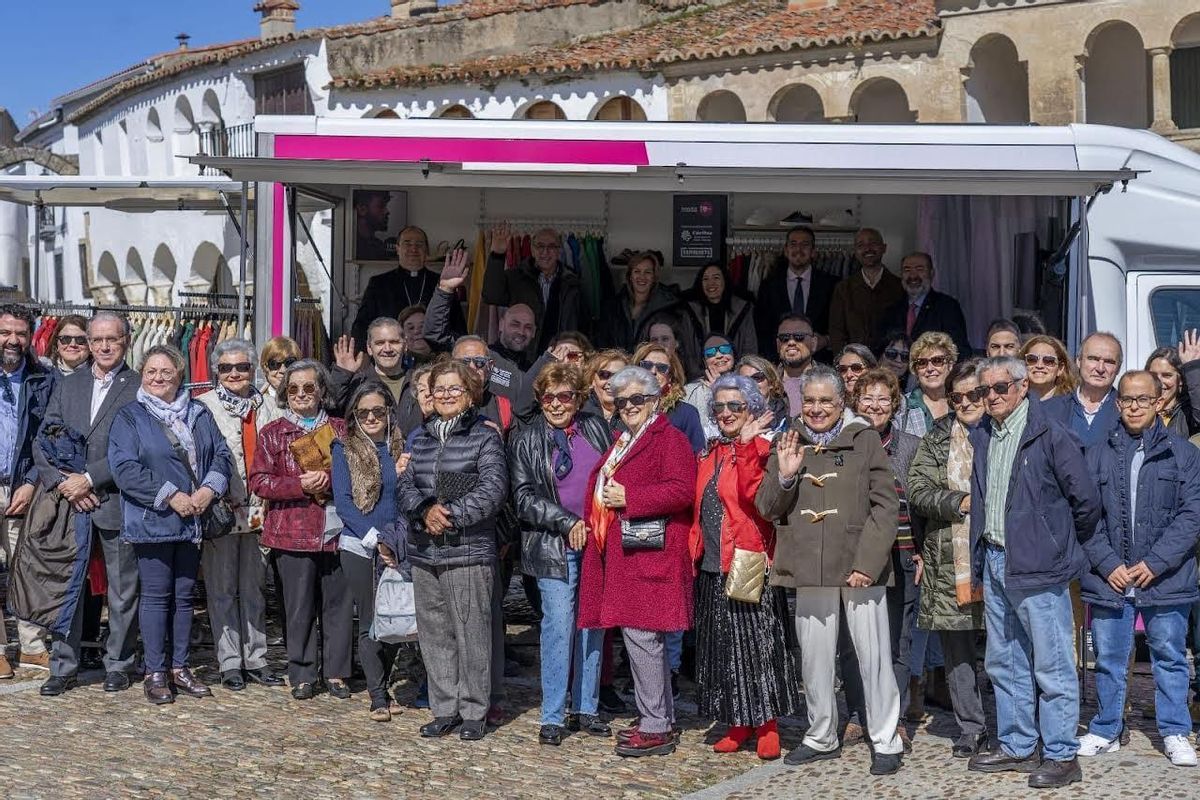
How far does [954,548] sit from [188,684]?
3.84 metres

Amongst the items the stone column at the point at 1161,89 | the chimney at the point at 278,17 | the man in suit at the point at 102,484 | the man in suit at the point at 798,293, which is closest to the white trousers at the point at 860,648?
the man in suit at the point at 102,484

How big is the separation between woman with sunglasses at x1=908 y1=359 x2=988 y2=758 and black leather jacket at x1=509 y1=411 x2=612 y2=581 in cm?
151

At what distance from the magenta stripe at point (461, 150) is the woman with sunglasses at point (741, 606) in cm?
220

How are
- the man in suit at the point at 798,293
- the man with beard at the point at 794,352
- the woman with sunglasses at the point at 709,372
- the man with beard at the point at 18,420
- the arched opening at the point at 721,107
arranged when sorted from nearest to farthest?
the man with beard at the point at 18,420, the woman with sunglasses at the point at 709,372, the man with beard at the point at 794,352, the man in suit at the point at 798,293, the arched opening at the point at 721,107

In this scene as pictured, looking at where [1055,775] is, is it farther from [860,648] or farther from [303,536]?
[303,536]

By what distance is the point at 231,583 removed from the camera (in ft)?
27.4

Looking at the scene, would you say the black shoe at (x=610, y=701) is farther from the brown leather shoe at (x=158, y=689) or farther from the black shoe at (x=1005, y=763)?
the brown leather shoe at (x=158, y=689)

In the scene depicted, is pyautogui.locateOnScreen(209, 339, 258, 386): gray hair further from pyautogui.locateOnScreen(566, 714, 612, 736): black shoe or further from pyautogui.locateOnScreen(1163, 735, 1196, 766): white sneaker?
pyautogui.locateOnScreen(1163, 735, 1196, 766): white sneaker

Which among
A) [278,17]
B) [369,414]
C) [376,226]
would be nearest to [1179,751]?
[369,414]

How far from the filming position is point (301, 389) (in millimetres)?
8078

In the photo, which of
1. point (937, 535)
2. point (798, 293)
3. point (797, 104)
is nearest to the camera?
point (937, 535)

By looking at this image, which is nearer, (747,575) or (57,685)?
(747,575)

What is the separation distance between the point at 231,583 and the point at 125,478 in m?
0.85

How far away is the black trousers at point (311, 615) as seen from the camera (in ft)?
26.6
